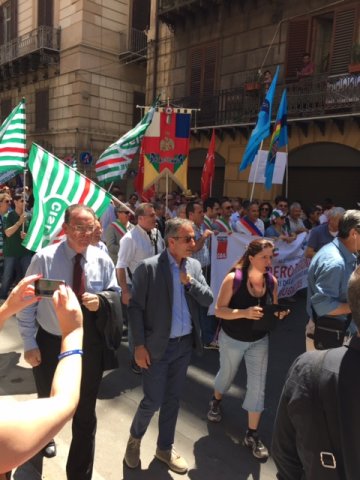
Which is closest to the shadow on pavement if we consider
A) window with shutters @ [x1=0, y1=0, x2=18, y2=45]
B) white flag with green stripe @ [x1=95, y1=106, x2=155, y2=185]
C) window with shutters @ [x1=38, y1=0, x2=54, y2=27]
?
white flag with green stripe @ [x1=95, y1=106, x2=155, y2=185]

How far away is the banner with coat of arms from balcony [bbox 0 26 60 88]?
15933 millimetres

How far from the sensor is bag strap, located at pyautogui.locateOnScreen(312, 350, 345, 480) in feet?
4.26

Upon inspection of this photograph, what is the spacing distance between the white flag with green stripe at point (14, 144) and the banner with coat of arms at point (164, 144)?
2329mm

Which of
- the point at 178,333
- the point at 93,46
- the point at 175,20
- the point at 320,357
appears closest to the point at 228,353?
the point at 178,333

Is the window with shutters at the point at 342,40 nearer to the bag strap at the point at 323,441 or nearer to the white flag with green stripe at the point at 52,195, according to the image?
the white flag with green stripe at the point at 52,195

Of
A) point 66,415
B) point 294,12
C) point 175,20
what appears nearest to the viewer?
point 66,415

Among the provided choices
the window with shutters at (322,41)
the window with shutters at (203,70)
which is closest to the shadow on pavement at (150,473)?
the window with shutters at (322,41)

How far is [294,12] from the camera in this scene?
12594 mm

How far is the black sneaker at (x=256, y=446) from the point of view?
10.4 ft

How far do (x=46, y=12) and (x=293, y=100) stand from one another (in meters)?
15.0

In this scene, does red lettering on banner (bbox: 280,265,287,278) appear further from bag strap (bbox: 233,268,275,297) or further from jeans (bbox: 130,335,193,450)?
jeans (bbox: 130,335,193,450)

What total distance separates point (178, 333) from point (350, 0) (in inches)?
475

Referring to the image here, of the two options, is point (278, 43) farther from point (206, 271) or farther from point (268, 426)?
point (268, 426)

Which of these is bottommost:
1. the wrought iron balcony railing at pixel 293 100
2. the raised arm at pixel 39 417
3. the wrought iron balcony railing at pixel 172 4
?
the raised arm at pixel 39 417
